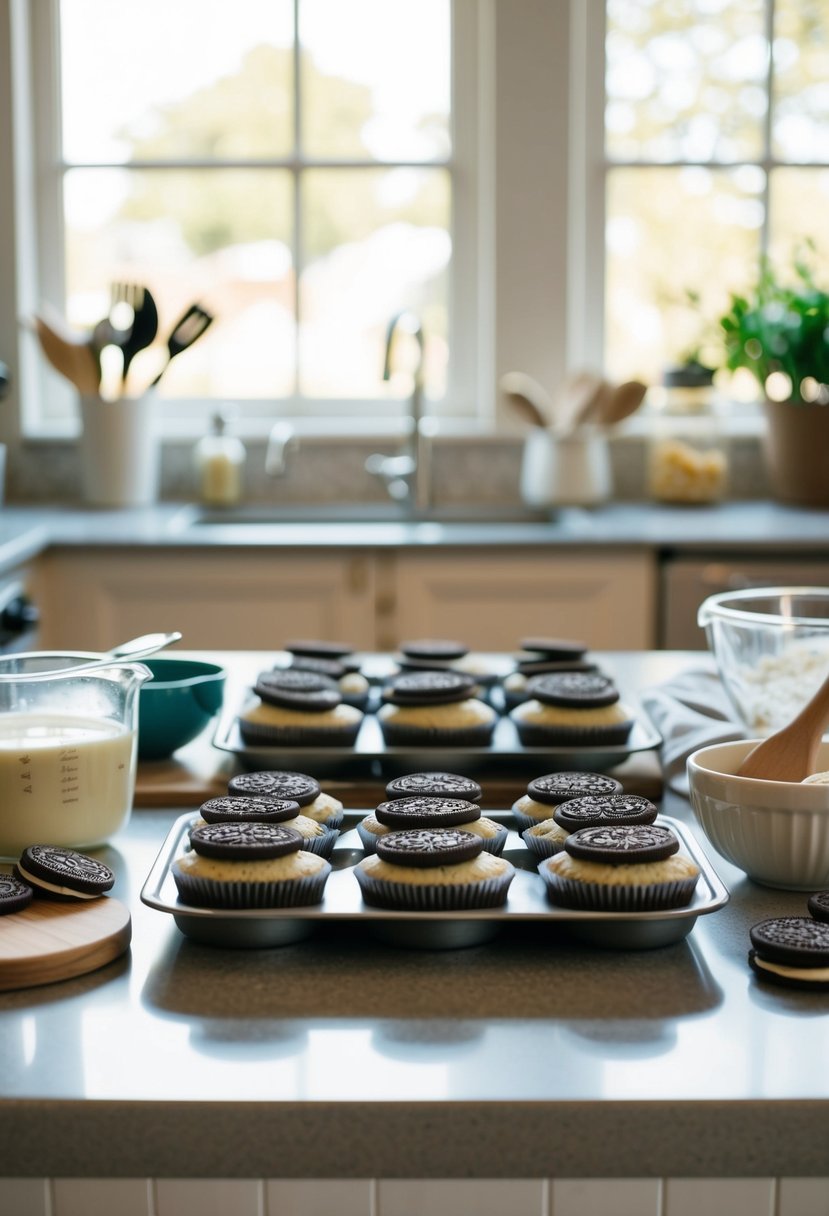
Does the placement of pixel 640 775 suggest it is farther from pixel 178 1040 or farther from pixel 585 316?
pixel 585 316

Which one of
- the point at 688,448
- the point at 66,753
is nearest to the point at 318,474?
the point at 688,448

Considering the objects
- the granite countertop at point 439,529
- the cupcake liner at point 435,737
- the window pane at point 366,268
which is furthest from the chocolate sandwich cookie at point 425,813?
the window pane at point 366,268

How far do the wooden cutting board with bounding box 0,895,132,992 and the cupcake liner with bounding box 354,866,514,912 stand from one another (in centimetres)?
16

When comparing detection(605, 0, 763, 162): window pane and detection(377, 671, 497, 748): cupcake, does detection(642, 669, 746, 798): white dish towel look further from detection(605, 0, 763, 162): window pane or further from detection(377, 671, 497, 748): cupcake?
detection(605, 0, 763, 162): window pane

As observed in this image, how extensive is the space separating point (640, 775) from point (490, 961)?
0.40 meters

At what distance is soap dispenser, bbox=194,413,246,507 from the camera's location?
128 inches

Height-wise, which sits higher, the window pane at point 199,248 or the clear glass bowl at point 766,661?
the window pane at point 199,248

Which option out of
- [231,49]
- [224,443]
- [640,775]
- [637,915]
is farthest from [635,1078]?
[231,49]

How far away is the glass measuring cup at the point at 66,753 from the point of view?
1.01 metres

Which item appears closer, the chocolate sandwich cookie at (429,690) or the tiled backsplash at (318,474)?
the chocolate sandwich cookie at (429,690)

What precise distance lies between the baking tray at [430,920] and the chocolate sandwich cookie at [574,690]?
0.35 m

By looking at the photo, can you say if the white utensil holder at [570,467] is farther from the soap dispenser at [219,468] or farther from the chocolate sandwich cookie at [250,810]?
the chocolate sandwich cookie at [250,810]

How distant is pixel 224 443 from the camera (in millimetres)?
3266

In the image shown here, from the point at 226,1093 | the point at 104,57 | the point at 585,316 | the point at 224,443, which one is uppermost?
the point at 104,57
